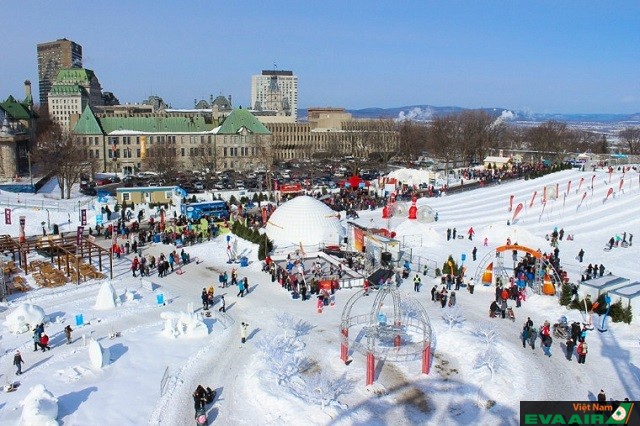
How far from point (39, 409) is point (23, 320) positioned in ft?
24.4

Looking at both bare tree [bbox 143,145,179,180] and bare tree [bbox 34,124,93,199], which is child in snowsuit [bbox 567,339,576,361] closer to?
bare tree [bbox 34,124,93,199]

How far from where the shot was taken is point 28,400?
1488cm

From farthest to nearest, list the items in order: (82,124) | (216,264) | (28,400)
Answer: (82,124), (216,264), (28,400)

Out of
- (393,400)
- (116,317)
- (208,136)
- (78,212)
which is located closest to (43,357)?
(116,317)

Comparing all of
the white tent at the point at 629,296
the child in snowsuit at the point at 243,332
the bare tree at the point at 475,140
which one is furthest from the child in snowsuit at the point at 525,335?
the bare tree at the point at 475,140

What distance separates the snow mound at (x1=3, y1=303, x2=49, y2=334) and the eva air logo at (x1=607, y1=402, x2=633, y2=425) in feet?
61.9

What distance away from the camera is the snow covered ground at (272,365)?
15.9 metres

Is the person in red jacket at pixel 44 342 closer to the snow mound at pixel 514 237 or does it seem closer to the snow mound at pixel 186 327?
the snow mound at pixel 186 327

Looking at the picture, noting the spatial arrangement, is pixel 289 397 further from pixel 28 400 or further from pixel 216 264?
pixel 216 264

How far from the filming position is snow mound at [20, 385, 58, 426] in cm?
1459

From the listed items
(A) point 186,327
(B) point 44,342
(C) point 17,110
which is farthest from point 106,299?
(C) point 17,110

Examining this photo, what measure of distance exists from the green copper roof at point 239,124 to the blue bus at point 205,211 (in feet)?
141

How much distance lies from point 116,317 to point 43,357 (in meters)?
3.83

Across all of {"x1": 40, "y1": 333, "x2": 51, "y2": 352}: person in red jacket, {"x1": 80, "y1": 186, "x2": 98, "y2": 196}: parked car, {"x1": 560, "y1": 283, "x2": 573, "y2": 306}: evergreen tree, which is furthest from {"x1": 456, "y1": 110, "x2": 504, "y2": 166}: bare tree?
{"x1": 40, "y1": 333, "x2": 51, "y2": 352}: person in red jacket
